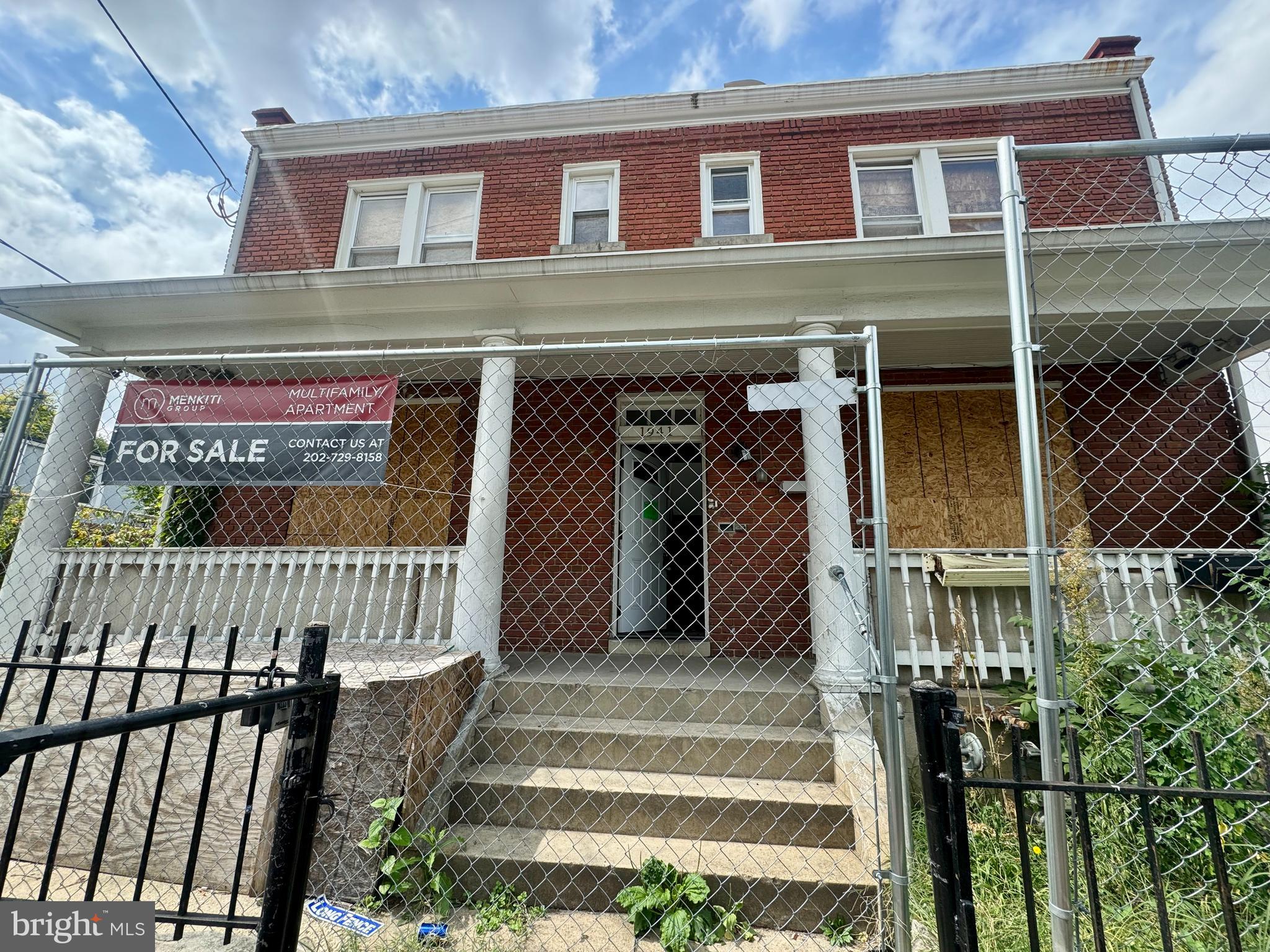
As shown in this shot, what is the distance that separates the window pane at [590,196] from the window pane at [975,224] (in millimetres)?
4010

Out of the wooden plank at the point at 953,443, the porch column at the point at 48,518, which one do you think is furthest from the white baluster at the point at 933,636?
the porch column at the point at 48,518

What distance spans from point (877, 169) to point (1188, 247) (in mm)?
3686

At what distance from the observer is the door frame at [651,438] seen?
6094 mm

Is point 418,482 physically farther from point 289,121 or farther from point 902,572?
point 289,121

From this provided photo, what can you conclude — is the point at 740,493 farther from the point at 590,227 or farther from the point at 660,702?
the point at 590,227

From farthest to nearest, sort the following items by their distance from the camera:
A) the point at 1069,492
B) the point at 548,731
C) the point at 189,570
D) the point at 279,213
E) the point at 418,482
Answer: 1. the point at 279,213
2. the point at 418,482
3. the point at 1069,492
4. the point at 189,570
5. the point at 548,731

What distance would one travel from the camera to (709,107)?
22.7 feet

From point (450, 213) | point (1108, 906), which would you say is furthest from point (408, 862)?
point (450, 213)

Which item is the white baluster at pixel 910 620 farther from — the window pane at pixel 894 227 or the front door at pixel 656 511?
the window pane at pixel 894 227

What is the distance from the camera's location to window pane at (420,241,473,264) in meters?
7.01

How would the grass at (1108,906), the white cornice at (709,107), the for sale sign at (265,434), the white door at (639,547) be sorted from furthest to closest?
the white cornice at (709,107) < the white door at (639,547) < the for sale sign at (265,434) < the grass at (1108,906)

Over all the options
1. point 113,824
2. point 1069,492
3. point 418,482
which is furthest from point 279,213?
point 1069,492

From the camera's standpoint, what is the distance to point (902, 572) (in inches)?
163

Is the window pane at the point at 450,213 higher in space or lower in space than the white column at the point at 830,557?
higher
